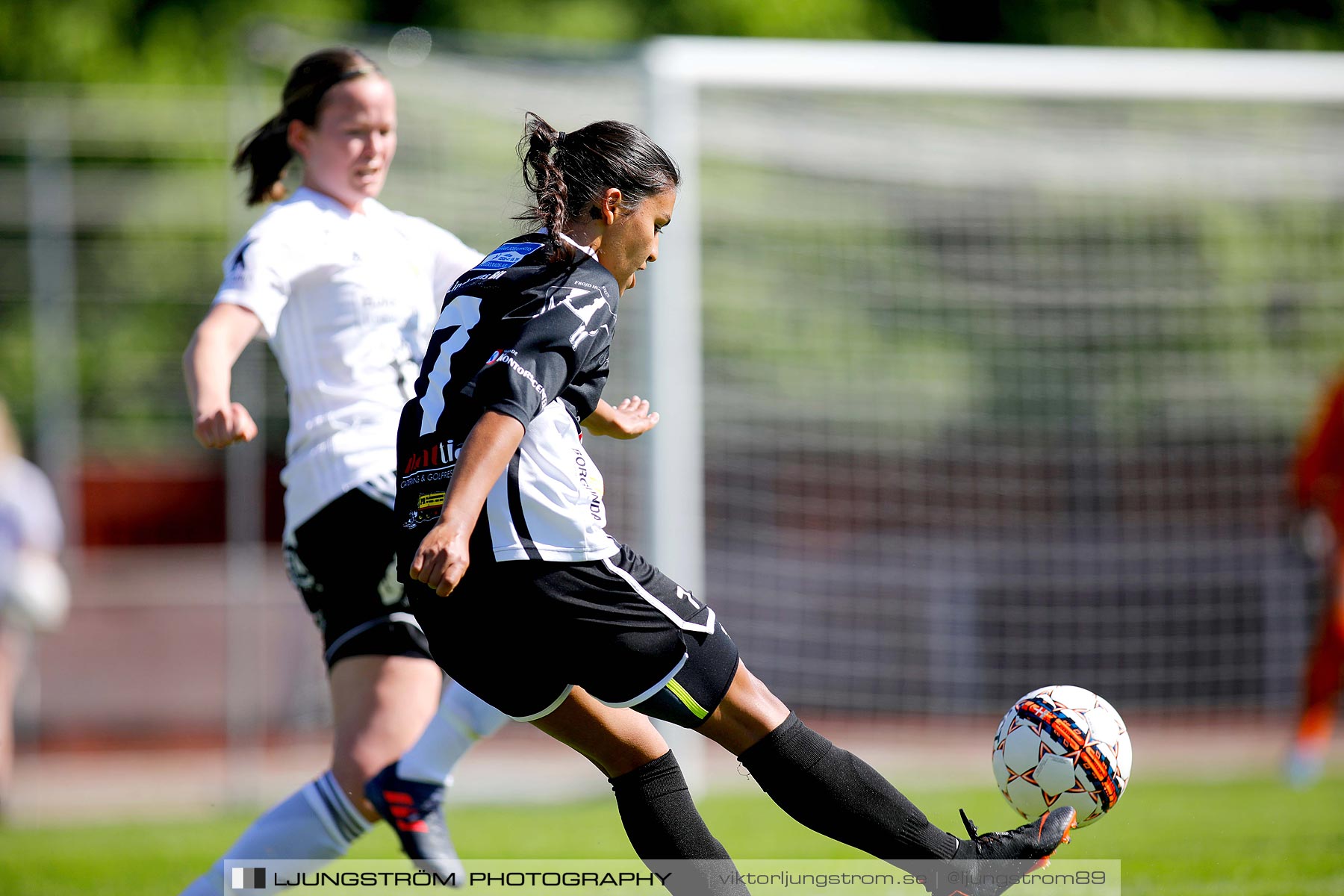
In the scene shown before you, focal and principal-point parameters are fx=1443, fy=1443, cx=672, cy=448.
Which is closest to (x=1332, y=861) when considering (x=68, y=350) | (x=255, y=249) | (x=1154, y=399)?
(x=255, y=249)

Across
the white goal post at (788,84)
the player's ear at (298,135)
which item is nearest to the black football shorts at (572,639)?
the player's ear at (298,135)

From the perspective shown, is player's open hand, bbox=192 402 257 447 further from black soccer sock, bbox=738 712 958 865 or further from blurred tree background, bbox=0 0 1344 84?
blurred tree background, bbox=0 0 1344 84

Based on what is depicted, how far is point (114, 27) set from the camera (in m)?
13.7

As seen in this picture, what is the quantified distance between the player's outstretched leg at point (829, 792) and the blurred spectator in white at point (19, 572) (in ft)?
19.4

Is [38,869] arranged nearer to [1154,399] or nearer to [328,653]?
[328,653]

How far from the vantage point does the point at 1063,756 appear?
3062mm

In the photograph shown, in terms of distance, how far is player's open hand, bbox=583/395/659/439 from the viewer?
314 centimetres

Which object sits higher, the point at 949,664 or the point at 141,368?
the point at 141,368

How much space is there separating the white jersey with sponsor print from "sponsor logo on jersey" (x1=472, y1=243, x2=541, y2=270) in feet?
2.06

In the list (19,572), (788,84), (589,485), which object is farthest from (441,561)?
(19,572)

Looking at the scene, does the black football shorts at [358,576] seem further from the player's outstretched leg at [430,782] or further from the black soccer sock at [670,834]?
the black soccer sock at [670,834]

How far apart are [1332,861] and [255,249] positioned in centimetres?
394

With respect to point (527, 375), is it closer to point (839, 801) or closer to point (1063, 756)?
point (839, 801)

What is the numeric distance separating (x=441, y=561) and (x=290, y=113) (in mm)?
1599
